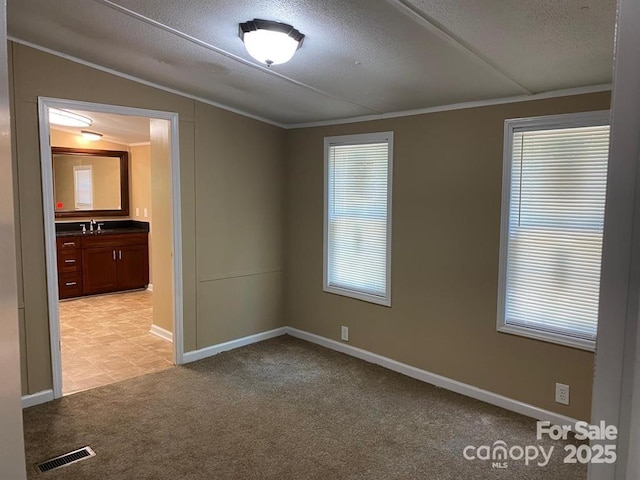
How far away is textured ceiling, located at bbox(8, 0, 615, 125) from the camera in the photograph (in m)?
2.02

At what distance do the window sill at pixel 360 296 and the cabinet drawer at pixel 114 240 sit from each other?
3718 millimetres

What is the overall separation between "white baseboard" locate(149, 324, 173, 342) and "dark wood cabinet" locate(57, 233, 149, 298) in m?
2.14

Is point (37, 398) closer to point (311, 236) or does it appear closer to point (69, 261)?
point (311, 236)

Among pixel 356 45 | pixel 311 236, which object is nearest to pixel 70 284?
pixel 311 236

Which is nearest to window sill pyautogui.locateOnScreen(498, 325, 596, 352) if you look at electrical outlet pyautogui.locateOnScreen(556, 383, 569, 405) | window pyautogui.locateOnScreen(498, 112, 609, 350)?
window pyautogui.locateOnScreen(498, 112, 609, 350)

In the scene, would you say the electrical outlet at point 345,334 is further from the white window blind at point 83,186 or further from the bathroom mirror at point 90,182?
the white window blind at point 83,186

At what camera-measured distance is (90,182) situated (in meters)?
6.98

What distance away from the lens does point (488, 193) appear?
10.8 ft

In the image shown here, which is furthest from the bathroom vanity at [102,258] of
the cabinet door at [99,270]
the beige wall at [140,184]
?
the beige wall at [140,184]

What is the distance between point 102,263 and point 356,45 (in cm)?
554

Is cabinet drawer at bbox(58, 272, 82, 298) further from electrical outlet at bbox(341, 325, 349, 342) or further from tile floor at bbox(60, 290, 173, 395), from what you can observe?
electrical outlet at bbox(341, 325, 349, 342)

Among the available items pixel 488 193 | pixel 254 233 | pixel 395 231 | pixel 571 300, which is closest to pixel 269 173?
pixel 254 233

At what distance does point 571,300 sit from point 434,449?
1312 millimetres

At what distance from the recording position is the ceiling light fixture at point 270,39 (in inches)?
91.1
